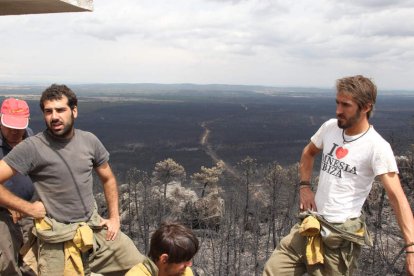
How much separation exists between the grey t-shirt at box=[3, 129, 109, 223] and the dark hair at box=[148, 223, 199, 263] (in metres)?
0.97

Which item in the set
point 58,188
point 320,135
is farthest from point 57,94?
point 320,135

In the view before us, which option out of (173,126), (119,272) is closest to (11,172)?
(119,272)

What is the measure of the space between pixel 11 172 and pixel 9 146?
0.56m

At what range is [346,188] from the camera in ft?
11.0

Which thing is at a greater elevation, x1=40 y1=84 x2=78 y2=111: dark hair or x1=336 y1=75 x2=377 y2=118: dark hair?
x1=336 y1=75 x2=377 y2=118: dark hair

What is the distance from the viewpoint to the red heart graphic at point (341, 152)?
3.36 metres

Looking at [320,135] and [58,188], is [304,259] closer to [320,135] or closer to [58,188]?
[320,135]

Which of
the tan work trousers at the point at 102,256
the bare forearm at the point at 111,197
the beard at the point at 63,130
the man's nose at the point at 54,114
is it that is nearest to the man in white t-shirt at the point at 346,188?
the tan work trousers at the point at 102,256

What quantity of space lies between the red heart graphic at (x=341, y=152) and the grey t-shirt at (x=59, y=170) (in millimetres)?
1955

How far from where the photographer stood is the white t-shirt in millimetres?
3174

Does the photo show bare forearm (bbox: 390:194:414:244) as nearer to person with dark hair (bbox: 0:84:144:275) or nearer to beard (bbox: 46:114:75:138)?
person with dark hair (bbox: 0:84:144:275)

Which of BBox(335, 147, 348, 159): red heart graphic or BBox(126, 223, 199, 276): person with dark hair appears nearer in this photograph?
BBox(126, 223, 199, 276): person with dark hair

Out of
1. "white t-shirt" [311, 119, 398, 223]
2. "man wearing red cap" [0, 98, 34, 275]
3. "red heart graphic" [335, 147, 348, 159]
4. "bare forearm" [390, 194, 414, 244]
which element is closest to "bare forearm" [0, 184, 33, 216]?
"man wearing red cap" [0, 98, 34, 275]

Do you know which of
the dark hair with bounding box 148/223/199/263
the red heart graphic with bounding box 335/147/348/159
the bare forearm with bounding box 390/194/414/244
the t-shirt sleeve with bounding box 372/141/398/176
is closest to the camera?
the dark hair with bounding box 148/223/199/263
